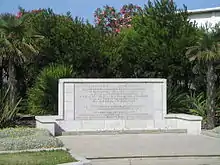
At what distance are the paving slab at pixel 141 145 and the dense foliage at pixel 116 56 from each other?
343 centimetres

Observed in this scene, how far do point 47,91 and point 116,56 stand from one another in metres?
4.42

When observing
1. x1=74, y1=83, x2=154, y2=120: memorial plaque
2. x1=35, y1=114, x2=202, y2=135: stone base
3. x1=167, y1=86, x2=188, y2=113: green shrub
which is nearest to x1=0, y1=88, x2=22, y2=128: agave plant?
x1=35, y1=114, x2=202, y2=135: stone base

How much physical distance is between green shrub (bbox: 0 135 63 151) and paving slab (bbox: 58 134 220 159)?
28.3 inches

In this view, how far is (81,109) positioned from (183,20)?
7.55 meters

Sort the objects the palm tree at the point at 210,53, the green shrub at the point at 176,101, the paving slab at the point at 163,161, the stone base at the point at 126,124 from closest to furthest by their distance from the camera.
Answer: the paving slab at the point at 163,161 → the stone base at the point at 126,124 → the palm tree at the point at 210,53 → the green shrub at the point at 176,101

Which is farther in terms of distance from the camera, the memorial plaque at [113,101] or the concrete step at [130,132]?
the memorial plaque at [113,101]

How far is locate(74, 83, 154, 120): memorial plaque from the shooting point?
17.3m

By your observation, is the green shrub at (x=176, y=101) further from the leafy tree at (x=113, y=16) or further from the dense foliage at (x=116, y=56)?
the leafy tree at (x=113, y=16)

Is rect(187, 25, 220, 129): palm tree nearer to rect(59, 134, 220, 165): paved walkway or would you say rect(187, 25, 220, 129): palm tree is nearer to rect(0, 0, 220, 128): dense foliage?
rect(0, 0, 220, 128): dense foliage

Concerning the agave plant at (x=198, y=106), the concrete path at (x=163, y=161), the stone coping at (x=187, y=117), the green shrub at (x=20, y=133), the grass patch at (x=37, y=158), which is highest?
the agave plant at (x=198, y=106)

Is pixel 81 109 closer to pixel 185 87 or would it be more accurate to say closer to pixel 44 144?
pixel 44 144

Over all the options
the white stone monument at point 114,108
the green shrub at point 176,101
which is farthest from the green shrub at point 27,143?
the green shrub at point 176,101

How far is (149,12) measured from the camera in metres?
22.5

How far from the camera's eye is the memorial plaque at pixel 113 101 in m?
17.3
